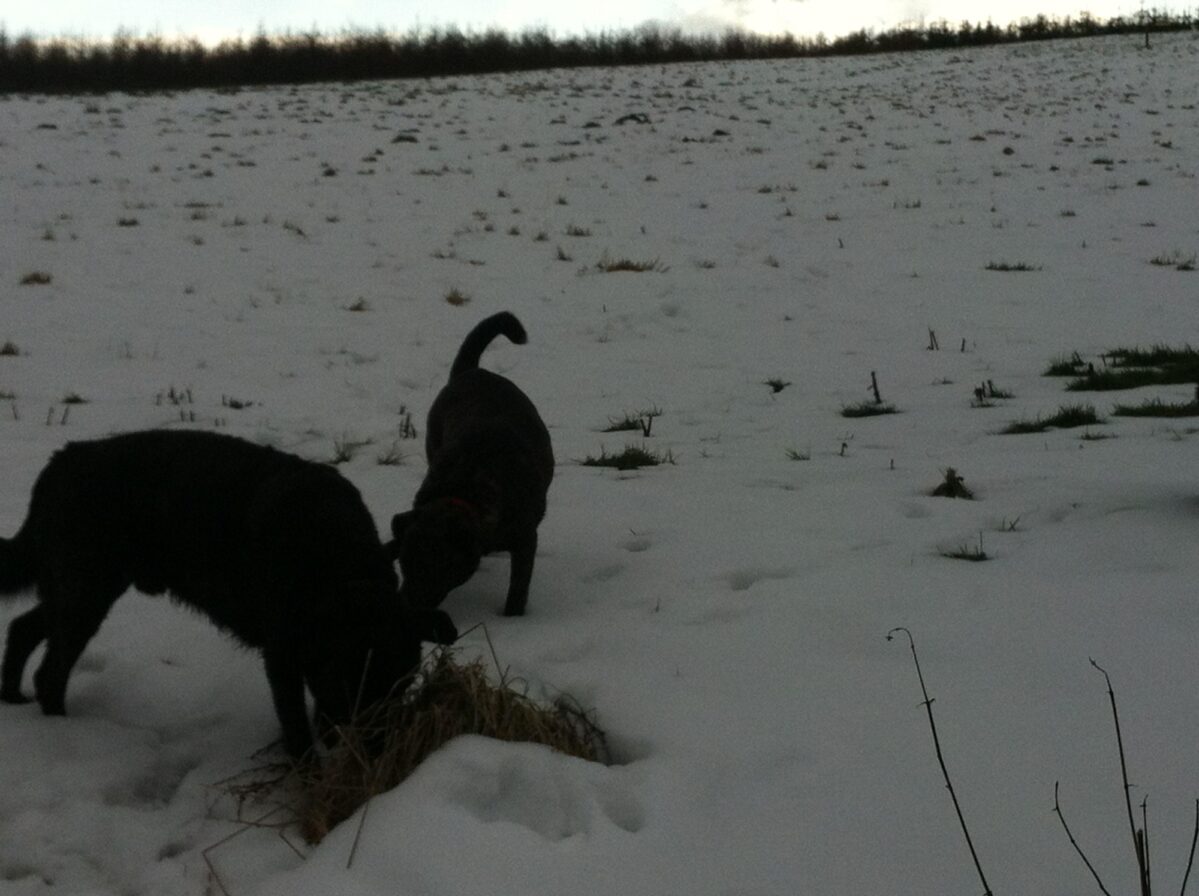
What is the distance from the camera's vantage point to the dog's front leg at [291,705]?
104 inches

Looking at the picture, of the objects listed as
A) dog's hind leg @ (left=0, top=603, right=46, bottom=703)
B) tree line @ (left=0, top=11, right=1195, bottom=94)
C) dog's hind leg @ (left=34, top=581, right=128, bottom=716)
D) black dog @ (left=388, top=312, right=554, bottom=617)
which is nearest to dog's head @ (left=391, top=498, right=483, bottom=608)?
black dog @ (left=388, top=312, right=554, bottom=617)

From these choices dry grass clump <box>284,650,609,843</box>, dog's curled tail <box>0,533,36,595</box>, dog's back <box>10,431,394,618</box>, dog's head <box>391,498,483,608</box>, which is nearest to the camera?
dry grass clump <box>284,650,609,843</box>

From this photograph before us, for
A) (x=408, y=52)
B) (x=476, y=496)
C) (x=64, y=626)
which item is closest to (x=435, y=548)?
(x=476, y=496)

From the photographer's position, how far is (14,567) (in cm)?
300

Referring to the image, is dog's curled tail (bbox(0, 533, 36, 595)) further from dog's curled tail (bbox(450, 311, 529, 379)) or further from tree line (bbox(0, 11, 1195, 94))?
tree line (bbox(0, 11, 1195, 94))

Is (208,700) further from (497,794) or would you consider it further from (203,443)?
(497,794)

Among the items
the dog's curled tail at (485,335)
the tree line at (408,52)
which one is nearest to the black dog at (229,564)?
the dog's curled tail at (485,335)

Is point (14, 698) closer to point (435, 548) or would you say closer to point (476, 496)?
point (435, 548)

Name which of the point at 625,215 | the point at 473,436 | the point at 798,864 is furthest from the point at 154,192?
the point at 798,864

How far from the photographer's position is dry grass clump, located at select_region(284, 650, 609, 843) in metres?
2.39

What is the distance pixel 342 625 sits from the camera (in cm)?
261

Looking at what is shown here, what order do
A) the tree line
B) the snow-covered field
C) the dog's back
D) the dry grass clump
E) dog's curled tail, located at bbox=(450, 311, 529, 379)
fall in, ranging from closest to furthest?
the snow-covered field < the dry grass clump < the dog's back < dog's curled tail, located at bbox=(450, 311, 529, 379) < the tree line

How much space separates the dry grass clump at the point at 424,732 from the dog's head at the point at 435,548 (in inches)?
27.3

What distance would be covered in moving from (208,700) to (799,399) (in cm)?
476
